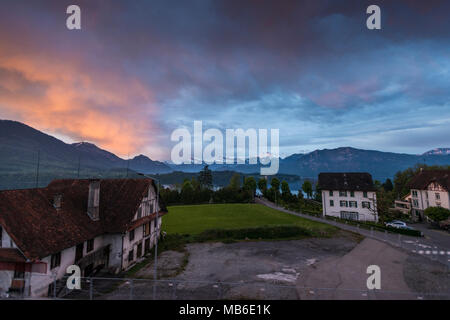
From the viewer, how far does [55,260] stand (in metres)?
18.7

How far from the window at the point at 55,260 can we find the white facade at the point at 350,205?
59.3 m

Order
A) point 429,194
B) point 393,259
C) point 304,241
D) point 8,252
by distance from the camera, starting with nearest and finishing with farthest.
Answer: point 8,252 < point 393,259 < point 304,241 < point 429,194

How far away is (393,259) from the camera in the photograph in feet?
91.3

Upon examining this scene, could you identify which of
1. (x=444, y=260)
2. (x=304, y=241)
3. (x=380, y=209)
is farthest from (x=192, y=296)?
(x=380, y=209)

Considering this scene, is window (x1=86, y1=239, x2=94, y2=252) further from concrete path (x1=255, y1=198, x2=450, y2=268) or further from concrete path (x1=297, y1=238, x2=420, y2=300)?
concrete path (x1=255, y1=198, x2=450, y2=268)

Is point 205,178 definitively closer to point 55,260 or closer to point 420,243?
point 420,243

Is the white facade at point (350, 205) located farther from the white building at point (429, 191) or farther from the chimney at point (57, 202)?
the chimney at point (57, 202)

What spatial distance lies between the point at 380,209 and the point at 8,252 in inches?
2384

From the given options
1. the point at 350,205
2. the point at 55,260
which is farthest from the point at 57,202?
the point at 350,205

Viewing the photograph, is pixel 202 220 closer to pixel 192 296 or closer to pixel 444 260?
pixel 192 296

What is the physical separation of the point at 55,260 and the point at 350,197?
204 feet

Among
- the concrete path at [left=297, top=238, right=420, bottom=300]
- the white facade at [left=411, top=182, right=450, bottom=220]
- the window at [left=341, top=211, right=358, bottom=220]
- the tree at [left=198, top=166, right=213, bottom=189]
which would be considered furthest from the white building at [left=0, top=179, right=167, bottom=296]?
the tree at [left=198, top=166, right=213, bottom=189]

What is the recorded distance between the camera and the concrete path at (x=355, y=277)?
1797cm

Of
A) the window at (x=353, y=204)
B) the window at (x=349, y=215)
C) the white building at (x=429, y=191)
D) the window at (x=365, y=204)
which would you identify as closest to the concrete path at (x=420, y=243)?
the window at (x=349, y=215)
